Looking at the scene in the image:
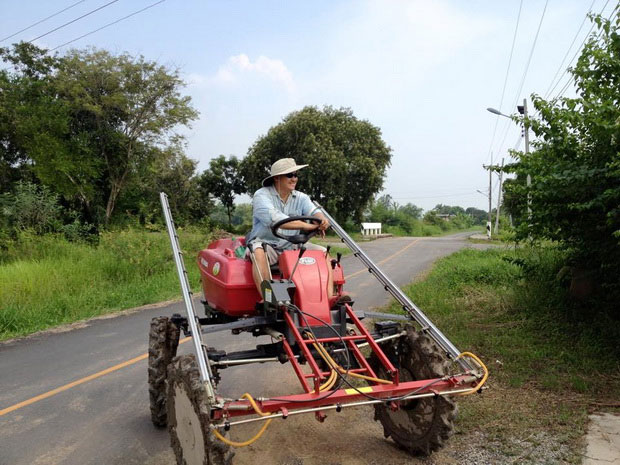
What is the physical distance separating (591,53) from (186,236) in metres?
13.3

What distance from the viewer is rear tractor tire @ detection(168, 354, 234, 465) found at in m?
2.75

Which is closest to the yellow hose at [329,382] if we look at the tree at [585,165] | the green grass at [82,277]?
the tree at [585,165]

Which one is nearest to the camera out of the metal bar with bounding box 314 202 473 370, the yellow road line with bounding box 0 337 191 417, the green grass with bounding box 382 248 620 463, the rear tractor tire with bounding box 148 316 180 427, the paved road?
the metal bar with bounding box 314 202 473 370

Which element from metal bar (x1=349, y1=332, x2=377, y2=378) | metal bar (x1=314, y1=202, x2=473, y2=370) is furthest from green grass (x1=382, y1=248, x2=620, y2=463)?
metal bar (x1=349, y1=332, x2=377, y2=378)

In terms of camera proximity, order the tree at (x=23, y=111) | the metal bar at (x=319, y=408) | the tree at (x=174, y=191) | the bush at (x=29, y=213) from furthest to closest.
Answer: the tree at (x=174, y=191) < the tree at (x=23, y=111) < the bush at (x=29, y=213) < the metal bar at (x=319, y=408)

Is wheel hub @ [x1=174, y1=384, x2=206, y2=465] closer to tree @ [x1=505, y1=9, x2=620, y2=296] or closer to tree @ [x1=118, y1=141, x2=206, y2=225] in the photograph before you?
tree @ [x1=505, y1=9, x2=620, y2=296]

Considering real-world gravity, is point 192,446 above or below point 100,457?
above

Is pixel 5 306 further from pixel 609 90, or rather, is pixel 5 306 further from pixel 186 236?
pixel 609 90

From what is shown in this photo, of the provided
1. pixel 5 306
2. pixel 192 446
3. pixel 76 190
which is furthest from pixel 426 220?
pixel 192 446

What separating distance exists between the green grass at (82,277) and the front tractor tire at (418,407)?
24.1 ft

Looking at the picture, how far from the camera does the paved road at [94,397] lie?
13.4 feet

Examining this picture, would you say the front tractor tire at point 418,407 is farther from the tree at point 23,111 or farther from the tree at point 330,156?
the tree at point 330,156

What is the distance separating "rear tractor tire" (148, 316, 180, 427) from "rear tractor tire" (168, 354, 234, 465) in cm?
111

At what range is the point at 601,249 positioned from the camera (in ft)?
19.3
